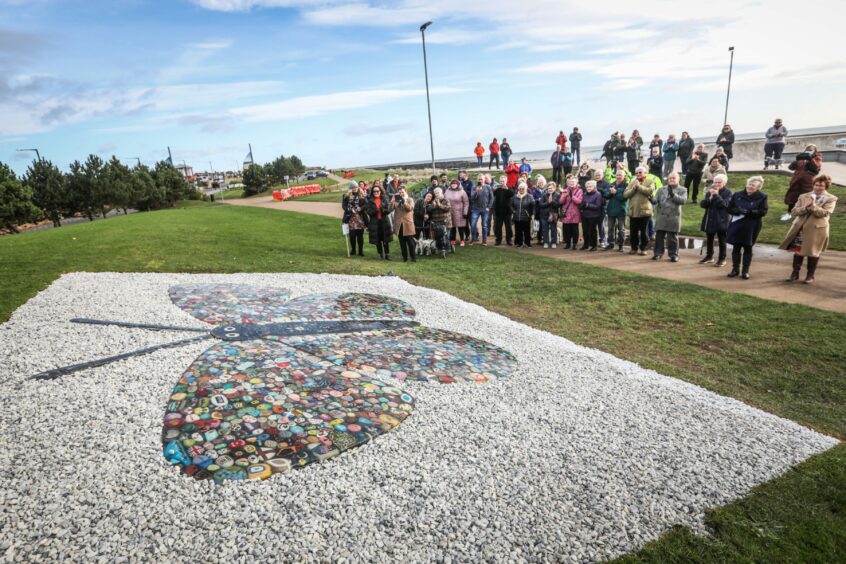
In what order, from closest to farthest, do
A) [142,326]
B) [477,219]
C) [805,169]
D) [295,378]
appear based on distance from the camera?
[295,378]
[142,326]
[805,169]
[477,219]

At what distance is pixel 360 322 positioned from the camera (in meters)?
8.16

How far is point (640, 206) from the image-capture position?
1253 cm

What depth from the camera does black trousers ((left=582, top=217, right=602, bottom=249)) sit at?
13957 millimetres

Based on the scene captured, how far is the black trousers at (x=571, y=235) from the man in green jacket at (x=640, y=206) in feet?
5.34

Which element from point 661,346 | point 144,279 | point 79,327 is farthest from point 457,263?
point 79,327

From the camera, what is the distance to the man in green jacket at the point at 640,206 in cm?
1217

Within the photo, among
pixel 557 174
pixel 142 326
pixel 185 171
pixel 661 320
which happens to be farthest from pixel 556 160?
pixel 185 171

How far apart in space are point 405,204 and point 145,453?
9.49 m

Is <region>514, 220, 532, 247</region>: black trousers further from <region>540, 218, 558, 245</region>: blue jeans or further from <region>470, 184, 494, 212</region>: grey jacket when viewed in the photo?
<region>470, 184, 494, 212</region>: grey jacket

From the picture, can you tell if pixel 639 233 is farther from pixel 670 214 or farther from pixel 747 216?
pixel 747 216

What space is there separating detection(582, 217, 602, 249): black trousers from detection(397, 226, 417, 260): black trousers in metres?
5.02

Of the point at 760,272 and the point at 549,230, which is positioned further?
the point at 549,230

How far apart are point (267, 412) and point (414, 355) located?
238cm

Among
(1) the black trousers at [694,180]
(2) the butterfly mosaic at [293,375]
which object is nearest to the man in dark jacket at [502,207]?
(2) the butterfly mosaic at [293,375]
